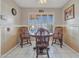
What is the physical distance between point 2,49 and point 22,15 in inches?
120

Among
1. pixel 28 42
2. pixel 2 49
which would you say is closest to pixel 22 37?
pixel 28 42

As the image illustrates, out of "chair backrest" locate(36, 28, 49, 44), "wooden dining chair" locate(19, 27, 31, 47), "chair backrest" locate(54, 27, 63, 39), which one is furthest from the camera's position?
"chair backrest" locate(54, 27, 63, 39)

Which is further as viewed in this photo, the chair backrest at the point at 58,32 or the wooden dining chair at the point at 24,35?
the chair backrest at the point at 58,32

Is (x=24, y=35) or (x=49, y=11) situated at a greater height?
(x=49, y=11)

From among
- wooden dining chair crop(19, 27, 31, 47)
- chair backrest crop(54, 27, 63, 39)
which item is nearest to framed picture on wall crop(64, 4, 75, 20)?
chair backrest crop(54, 27, 63, 39)

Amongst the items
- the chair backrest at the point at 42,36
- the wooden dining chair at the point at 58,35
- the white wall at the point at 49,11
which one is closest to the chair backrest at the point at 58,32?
the wooden dining chair at the point at 58,35

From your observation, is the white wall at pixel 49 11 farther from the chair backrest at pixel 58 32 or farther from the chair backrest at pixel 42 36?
the chair backrest at pixel 42 36

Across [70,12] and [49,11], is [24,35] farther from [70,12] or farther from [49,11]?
[70,12]

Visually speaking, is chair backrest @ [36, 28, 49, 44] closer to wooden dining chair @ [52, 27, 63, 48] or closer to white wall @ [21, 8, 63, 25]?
wooden dining chair @ [52, 27, 63, 48]

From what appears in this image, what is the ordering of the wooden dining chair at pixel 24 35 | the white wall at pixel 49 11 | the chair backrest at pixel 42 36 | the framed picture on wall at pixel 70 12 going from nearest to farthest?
the chair backrest at pixel 42 36 < the framed picture on wall at pixel 70 12 < the wooden dining chair at pixel 24 35 < the white wall at pixel 49 11

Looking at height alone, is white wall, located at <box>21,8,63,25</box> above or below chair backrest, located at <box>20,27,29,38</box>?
above

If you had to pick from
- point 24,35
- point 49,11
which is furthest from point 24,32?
point 49,11

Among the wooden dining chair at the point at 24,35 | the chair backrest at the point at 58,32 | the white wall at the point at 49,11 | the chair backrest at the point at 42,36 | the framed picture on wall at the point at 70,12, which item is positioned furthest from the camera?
the white wall at the point at 49,11

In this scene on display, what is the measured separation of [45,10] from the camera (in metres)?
6.31
